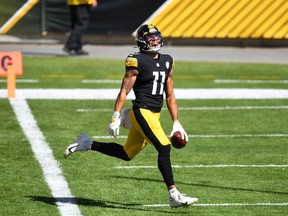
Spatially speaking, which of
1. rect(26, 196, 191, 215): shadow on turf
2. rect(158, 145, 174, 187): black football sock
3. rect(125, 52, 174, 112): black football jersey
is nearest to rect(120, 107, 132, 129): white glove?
rect(125, 52, 174, 112): black football jersey

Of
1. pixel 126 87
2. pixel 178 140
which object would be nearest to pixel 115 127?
pixel 126 87

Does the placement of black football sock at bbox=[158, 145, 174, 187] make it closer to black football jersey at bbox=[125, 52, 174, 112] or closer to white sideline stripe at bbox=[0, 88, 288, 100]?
black football jersey at bbox=[125, 52, 174, 112]

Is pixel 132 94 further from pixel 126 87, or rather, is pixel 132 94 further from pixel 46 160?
pixel 126 87

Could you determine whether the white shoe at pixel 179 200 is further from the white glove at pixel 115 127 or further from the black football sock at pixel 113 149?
the black football sock at pixel 113 149

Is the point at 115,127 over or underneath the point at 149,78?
underneath

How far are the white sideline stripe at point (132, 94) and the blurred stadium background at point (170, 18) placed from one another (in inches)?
235

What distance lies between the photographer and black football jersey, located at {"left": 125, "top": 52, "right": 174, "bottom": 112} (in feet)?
31.0

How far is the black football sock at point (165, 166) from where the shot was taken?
921cm

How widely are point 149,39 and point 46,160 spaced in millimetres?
2872

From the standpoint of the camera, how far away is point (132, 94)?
57.0 feet

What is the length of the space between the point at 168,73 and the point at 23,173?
2.35 m

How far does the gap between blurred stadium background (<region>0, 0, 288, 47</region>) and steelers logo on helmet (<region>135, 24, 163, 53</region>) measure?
1412 centimetres

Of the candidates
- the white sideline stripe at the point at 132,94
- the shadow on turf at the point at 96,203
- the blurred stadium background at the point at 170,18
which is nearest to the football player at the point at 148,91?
the shadow on turf at the point at 96,203

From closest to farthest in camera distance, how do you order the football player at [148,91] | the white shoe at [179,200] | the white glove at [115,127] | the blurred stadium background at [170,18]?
the white shoe at [179,200] → the white glove at [115,127] → the football player at [148,91] → the blurred stadium background at [170,18]
